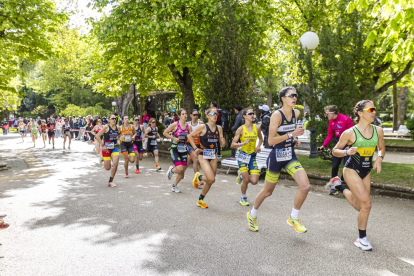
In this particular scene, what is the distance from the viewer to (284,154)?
5023 millimetres

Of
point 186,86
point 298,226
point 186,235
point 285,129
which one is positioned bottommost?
point 186,235

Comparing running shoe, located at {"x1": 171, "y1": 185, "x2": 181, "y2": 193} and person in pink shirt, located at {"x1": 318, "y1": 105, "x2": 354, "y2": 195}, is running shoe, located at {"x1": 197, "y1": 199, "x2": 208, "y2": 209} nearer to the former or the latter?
running shoe, located at {"x1": 171, "y1": 185, "x2": 181, "y2": 193}

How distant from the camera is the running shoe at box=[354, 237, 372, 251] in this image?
440 cm

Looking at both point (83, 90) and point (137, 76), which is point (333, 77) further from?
point (83, 90)

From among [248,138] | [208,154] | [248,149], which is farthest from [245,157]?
[208,154]

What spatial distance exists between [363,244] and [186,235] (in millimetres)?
2385

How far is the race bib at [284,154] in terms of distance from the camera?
5020 mm

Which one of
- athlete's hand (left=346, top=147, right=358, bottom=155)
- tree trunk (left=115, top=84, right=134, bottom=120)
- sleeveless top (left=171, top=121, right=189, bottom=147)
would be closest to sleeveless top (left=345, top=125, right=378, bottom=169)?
athlete's hand (left=346, top=147, right=358, bottom=155)

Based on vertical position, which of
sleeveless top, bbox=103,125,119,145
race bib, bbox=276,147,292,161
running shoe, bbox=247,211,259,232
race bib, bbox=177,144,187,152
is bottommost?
running shoe, bbox=247,211,259,232

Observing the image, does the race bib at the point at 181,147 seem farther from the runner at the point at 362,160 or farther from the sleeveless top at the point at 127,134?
the runner at the point at 362,160

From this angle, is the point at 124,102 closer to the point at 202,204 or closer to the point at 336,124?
the point at 336,124

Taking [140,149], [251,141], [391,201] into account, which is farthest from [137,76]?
[391,201]

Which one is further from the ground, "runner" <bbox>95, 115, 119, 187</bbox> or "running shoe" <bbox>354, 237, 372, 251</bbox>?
"runner" <bbox>95, 115, 119, 187</bbox>

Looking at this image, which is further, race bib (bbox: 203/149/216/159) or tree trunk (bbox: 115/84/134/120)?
tree trunk (bbox: 115/84/134/120)
